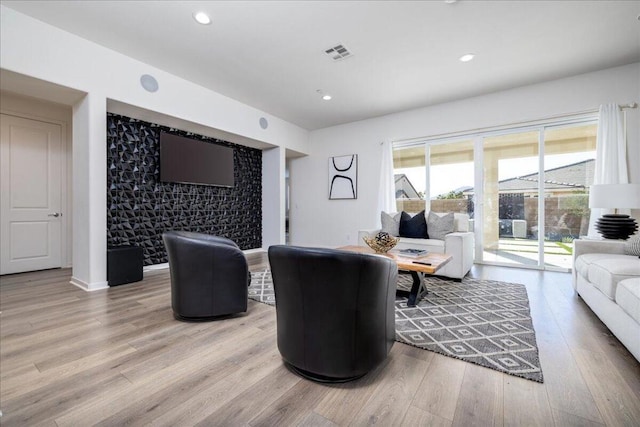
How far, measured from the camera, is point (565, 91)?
3.79 metres

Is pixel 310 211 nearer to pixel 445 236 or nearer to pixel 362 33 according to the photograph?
pixel 445 236

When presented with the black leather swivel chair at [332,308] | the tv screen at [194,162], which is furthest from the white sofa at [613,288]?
the tv screen at [194,162]

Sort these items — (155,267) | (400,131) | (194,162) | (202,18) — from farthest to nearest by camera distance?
(400,131)
(194,162)
(155,267)
(202,18)

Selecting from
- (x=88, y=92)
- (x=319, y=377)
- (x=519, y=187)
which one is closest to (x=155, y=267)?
(x=88, y=92)

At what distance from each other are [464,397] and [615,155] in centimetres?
410

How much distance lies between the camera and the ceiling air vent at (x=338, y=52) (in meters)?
3.09

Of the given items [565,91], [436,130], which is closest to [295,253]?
Answer: [436,130]

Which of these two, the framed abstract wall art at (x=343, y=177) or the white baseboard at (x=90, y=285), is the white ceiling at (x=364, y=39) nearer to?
the framed abstract wall art at (x=343, y=177)

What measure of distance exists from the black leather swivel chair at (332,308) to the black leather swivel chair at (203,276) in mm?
863

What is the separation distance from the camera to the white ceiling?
248cm

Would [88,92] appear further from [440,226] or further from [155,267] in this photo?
[440,226]

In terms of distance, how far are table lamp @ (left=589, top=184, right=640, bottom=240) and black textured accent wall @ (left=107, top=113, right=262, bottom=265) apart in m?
5.28

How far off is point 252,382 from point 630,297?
Result: 2.21 metres

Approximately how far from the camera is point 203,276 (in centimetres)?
214
